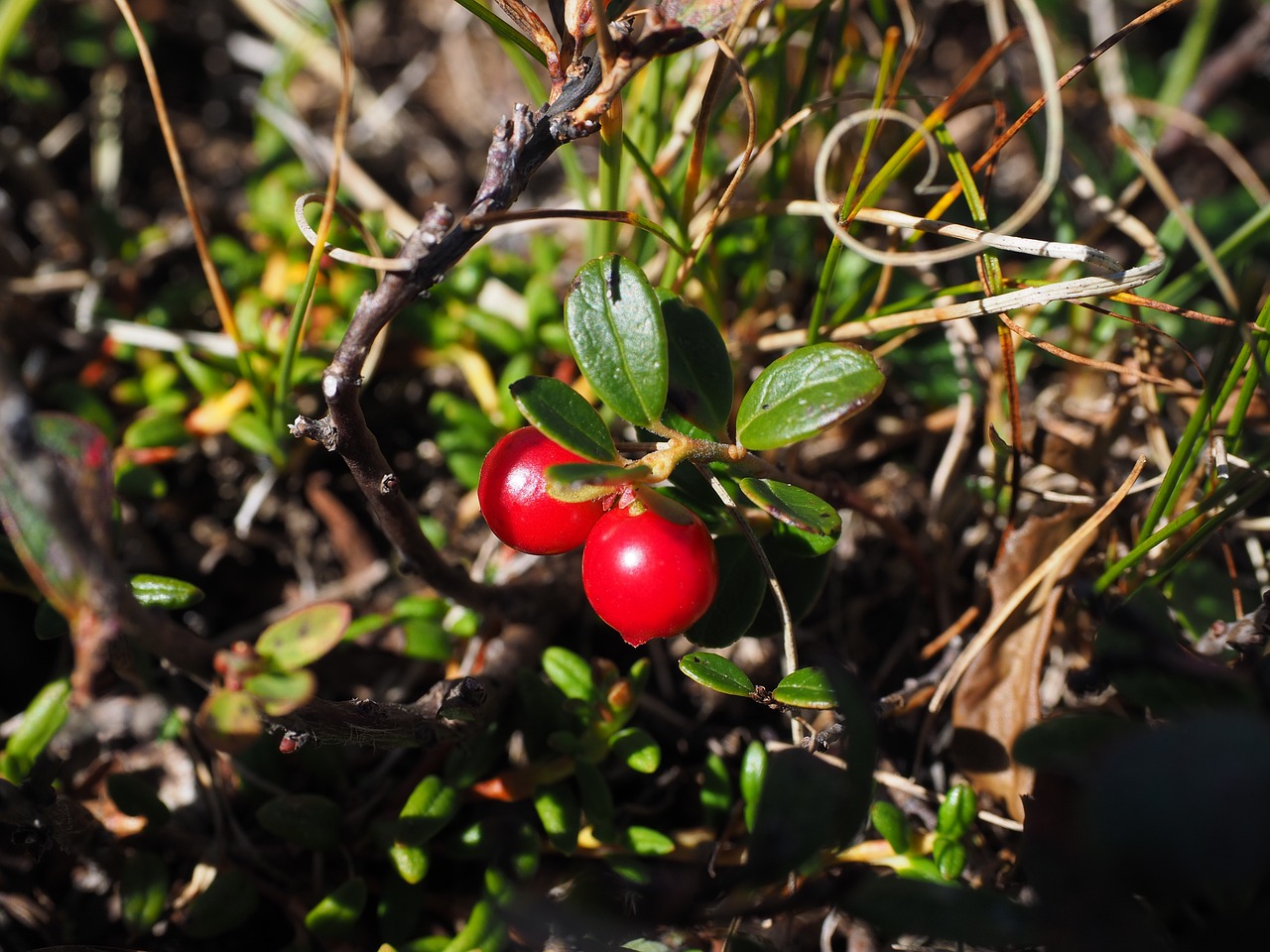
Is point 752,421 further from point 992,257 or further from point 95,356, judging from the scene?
point 95,356

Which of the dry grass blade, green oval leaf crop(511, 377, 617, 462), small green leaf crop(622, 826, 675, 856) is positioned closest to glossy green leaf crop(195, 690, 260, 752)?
green oval leaf crop(511, 377, 617, 462)

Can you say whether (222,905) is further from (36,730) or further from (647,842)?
(647,842)

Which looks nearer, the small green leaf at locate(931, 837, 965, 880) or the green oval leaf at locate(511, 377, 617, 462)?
the green oval leaf at locate(511, 377, 617, 462)

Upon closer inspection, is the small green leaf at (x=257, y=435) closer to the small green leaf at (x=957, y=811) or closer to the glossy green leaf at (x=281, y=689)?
the glossy green leaf at (x=281, y=689)

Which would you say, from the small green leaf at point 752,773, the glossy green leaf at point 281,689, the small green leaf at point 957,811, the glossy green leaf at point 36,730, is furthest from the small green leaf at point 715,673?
the glossy green leaf at point 36,730

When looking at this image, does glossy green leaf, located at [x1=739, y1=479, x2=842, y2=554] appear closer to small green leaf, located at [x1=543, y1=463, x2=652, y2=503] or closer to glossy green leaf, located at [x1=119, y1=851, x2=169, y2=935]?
small green leaf, located at [x1=543, y1=463, x2=652, y2=503]

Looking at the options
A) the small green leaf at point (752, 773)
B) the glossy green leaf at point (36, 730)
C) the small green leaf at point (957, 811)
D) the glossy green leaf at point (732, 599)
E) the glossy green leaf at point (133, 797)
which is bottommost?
the small green leaf at point (957, 811)
